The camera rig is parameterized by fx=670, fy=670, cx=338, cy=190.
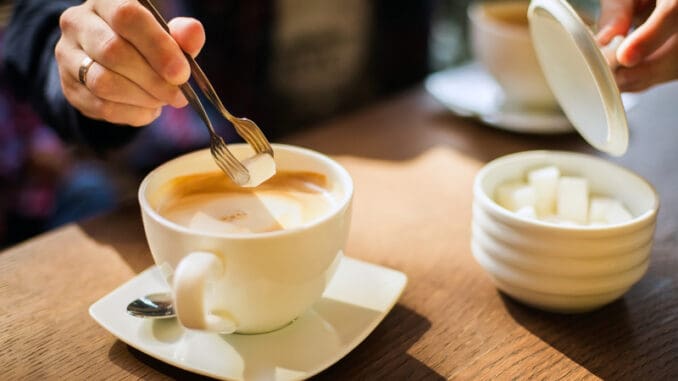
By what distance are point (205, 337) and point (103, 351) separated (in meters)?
0.11

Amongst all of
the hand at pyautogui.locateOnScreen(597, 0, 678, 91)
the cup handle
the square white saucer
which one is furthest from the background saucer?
the cup handle

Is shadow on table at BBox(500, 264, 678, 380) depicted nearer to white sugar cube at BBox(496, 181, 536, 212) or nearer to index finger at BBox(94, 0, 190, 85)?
white sugar cube at BBox(496, 181, 536, 212)

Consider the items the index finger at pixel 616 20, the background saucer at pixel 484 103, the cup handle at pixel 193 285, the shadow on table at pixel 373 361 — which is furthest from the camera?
the background saucer at pixel 484 103

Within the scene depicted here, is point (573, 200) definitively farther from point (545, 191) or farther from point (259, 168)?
point (259, 168)

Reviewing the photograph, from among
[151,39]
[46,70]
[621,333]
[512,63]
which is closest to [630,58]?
[621,333]

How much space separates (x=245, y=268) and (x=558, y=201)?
1.42ft

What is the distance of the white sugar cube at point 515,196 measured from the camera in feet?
2.78

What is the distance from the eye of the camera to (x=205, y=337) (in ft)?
2.38

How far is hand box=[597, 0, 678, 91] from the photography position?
2.77ft

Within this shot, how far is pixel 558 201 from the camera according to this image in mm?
858

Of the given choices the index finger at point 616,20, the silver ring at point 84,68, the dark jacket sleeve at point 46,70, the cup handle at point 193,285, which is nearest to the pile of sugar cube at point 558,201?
the index finger at point 616,20

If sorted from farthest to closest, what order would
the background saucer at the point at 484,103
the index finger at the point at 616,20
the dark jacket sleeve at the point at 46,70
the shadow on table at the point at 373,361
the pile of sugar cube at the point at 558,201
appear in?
1. the background saucer at the point at 484,103
2. the dark jacket sleeve at the point at 46,70
3. the index finger at the point at 616,20
4. the pile of sugar cube at the point at 558,201
5. the shadow on table at the point at 373,361

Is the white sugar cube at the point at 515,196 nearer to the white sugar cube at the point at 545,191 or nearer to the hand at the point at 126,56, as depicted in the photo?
the white sugar cube at the point at 545,191

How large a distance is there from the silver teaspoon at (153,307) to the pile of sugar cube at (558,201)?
429 mm
